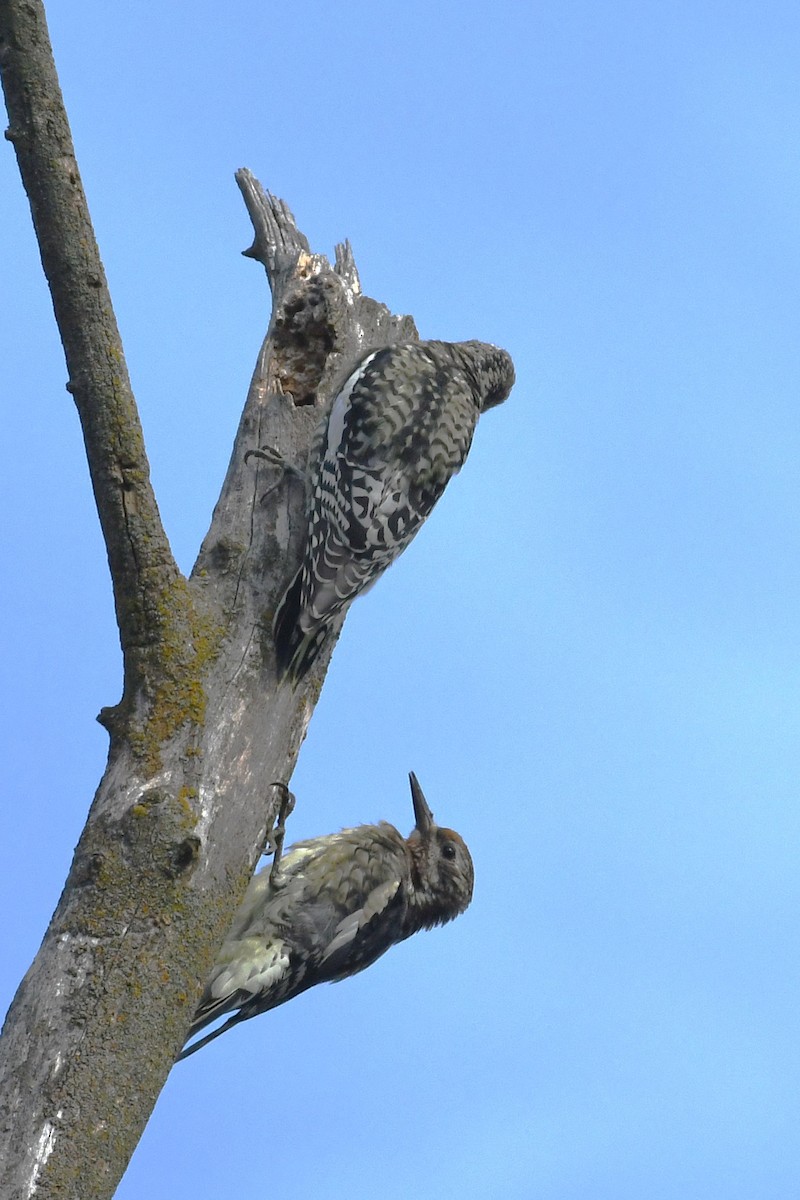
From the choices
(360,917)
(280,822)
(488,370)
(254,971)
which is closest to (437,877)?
(360,917)

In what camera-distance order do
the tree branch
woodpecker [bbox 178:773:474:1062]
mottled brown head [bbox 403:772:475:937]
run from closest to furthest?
the tree branch
woodpecker [bbox 178:773:474:1062]
mottled brown head [bbox 403:772:475:937]

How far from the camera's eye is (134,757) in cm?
335

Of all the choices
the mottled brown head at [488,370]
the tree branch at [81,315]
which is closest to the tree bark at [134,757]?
the tree branch at [81,315]

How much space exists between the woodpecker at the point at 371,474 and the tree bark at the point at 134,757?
0.24ft

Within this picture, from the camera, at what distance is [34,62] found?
3555 mm

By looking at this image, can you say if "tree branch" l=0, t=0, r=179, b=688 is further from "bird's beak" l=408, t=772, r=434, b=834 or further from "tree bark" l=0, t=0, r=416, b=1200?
"bird's beak" l=408, t=772, r=434, b=834

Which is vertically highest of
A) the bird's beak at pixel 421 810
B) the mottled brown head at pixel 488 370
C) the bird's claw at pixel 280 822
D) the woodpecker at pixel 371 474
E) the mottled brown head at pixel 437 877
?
the mottled brown head at pixel 488 370

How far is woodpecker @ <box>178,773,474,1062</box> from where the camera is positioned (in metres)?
4.17

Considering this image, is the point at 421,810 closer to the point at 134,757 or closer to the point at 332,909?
the point at 332,909

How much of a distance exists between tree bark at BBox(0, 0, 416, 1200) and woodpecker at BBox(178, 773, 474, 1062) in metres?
0.71

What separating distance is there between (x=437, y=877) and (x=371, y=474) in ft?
5.00

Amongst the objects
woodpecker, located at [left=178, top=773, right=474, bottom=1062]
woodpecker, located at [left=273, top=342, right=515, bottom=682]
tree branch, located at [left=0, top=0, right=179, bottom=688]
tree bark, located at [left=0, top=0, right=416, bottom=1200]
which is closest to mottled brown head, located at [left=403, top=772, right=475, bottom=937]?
woodpecker, located at [left=178, top=773, right=474, bottom=1062]

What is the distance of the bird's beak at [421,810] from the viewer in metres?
5.13

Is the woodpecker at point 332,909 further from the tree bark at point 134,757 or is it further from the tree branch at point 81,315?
the tree branch at point 81,315
